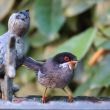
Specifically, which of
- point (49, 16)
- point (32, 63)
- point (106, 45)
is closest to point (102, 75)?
point (106, 45)

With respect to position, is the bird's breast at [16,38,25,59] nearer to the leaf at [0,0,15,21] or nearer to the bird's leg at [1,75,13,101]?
the bird's leg at [1,75,13,101]

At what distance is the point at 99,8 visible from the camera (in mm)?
2266

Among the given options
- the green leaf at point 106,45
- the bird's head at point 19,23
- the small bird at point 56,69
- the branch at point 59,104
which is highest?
the green leaf at point 106,45

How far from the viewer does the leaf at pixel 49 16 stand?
7.04 feet

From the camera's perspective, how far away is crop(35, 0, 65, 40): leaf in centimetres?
214

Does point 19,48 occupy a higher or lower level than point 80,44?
lower

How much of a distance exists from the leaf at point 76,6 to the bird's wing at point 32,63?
1.12 m

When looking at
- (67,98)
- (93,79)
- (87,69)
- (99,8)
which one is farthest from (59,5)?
(67,98)

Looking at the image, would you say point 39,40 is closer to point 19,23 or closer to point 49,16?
point 49,16

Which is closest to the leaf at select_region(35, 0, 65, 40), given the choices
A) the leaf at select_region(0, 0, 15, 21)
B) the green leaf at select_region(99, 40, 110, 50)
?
the leaf at select_region(0, 0, 15, 21)

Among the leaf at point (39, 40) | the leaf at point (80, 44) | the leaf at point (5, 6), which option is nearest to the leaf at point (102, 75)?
the leaf at point (80, 44)

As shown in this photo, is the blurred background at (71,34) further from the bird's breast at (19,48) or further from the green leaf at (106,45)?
the bird's breast at (19,48)

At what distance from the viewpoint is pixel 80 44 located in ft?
6.17

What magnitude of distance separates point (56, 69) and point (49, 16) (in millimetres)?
1144
